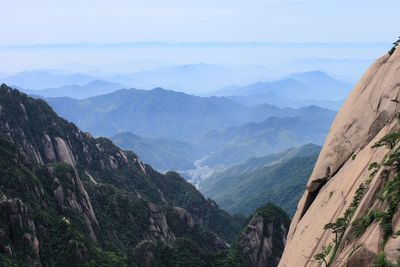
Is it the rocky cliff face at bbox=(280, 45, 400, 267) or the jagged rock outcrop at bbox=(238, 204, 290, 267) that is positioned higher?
the rocky cliff face at bbox=(280, 45, 400, 267)

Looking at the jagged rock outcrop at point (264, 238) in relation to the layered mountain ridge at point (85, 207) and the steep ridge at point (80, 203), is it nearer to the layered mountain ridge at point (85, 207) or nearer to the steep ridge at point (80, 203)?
the layered mountain ridge at point (85, 207)

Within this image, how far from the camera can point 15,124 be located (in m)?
129

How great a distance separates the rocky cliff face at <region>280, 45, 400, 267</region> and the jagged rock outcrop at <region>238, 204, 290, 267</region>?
6274 centimetres

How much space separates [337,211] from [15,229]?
50262 millimetres

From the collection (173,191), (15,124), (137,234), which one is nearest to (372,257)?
(137,234)

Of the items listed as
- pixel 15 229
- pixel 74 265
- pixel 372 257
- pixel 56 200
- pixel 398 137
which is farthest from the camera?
pixel 56 200

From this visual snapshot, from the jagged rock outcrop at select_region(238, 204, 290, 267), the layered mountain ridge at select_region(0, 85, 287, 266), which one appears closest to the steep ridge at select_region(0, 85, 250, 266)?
the layered mountain ridge at select_region(0, 85, 287, 266)

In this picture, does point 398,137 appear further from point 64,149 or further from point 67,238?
point 64,149

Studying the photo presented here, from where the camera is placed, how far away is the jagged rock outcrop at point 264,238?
103438mm

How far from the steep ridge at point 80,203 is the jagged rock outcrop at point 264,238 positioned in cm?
1027

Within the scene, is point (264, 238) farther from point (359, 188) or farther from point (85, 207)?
point (359, 188)

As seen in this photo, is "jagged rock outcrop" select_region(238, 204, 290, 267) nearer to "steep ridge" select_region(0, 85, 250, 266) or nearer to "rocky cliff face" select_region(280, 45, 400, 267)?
"steep ridge" select_region(0, 85, 250, 266)

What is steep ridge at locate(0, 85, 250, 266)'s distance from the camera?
7400 centimetres

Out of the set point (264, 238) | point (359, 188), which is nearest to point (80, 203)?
point (264, 238)
